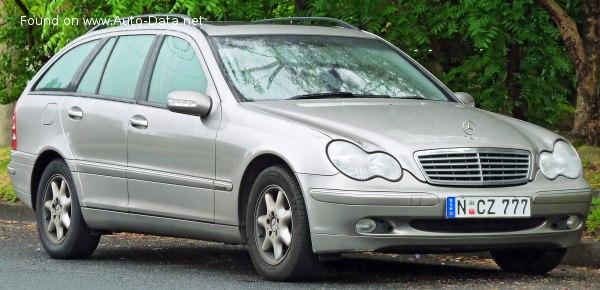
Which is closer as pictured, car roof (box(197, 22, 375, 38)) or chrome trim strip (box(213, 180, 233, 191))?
chrome trim strip (box(213, 180, 233, 191))

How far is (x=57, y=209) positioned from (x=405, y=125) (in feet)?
10.3

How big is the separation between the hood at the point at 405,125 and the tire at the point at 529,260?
2.37ft

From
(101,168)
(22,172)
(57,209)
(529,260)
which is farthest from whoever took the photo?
(22,172)

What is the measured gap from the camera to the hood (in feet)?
26.6

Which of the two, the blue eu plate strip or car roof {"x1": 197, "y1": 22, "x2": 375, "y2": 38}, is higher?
car roof {"x1": 197, "y1": 22, "x2": 375, "y2": 38}

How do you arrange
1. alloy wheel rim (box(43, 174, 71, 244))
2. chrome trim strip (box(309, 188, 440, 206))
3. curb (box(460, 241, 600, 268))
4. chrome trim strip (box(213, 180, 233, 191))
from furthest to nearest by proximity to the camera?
alloy wheel rim (box(43, 174, 71, 244))
curb (box(460, 241, 600, 268))
chrome trim strip (box(213, 180, 233, 191))
chrome trim strip (box(309, 188, 440, 206))

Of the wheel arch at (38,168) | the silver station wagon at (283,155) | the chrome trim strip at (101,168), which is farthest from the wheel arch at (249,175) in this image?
the wheel arch at (38,168)

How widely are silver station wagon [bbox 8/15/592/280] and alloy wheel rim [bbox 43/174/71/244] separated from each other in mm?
12

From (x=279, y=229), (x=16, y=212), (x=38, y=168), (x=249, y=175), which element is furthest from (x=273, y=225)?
(x=16, y=212)

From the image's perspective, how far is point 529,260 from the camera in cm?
903

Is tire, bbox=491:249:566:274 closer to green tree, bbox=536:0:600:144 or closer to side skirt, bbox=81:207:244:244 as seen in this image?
side skirt, bbox=81:207:244:244

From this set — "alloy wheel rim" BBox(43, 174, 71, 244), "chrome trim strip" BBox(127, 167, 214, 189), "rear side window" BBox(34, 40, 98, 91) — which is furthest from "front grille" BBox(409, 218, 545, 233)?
"rear side window" BBox(34, 40, 98, 91)

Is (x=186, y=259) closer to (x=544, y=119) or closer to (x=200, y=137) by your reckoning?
(x=200, y=137)

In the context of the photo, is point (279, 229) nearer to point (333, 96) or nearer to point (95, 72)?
point (333, 96)
